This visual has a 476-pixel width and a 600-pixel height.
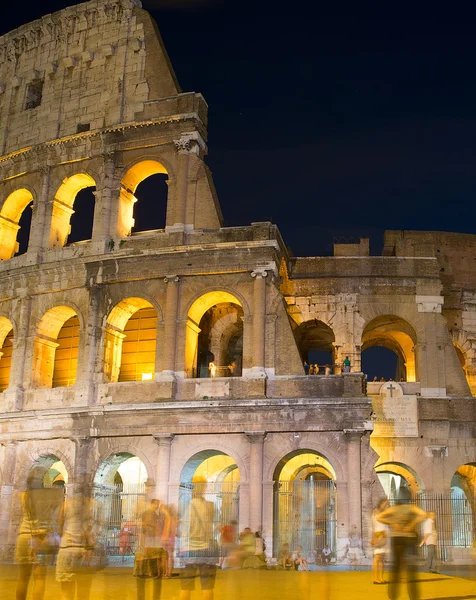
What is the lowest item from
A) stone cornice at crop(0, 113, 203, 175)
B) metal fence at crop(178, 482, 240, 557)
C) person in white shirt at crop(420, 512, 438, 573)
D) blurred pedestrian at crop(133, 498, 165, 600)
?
blurred pedestrian at crop(133, 498, 165, 600)

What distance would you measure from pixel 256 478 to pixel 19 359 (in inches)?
294

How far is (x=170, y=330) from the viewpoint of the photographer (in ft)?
64.1

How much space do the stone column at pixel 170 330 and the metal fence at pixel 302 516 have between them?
12.6 feet

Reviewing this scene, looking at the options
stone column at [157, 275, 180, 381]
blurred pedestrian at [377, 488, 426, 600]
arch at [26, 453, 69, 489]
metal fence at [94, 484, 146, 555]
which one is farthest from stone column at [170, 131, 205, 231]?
blurred pedestrian at [377, 488, 426, 600]

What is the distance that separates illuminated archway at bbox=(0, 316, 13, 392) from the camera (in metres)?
22.4

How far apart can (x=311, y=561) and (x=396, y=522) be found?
9.41m

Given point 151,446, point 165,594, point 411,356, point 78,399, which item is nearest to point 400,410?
point 411,356

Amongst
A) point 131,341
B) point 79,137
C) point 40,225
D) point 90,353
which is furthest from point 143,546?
point 79,137

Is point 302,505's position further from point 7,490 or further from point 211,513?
point 7,490

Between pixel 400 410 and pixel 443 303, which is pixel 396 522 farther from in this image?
pixel 443 303

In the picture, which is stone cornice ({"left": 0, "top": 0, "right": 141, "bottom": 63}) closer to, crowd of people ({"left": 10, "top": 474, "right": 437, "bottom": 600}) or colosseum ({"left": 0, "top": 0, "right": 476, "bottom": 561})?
colosseum ({"left": 0, "top": 0, "right": 476, "bottom": 561})

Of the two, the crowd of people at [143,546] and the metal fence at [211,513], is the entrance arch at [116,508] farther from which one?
the crowd of people at [143,546]

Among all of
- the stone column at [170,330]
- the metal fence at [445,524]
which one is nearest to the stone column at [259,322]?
the stone column at [170,330]

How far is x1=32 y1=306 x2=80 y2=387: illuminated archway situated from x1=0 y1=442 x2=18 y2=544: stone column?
1.83m
